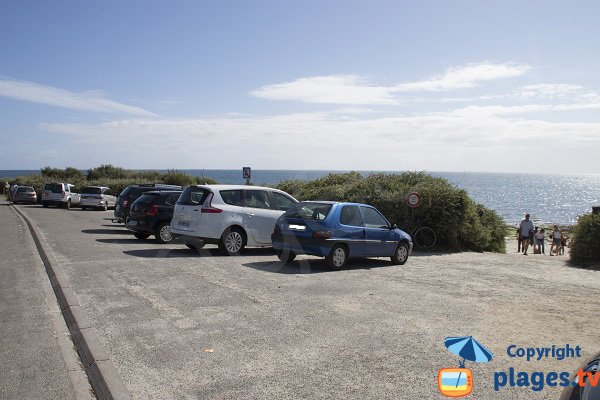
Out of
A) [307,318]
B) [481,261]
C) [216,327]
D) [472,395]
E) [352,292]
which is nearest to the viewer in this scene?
[472,395]

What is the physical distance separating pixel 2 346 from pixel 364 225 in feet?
27.1

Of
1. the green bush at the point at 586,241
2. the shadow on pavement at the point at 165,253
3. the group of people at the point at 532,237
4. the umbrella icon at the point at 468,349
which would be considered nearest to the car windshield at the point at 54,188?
the shadow on pavement at the point at 165,253

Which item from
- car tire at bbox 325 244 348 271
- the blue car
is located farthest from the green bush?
car tire at bbox 325 244 348 271

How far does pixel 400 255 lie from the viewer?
1385 centimetres

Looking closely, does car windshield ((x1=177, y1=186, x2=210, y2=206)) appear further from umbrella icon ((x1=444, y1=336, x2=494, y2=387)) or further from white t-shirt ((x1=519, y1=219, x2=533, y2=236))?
white t-shirt ((x1=519, y1=219, x2=533, y2=236))

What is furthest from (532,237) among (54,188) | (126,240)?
(54,188)

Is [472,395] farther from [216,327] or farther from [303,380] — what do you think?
[216,327]

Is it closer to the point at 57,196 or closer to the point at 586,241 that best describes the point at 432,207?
the point at 586,241

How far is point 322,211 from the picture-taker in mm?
12328

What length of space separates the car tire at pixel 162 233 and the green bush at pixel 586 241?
1195cm

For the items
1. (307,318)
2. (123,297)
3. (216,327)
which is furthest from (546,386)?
(123,297)

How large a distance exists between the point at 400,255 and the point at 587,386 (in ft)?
35.3

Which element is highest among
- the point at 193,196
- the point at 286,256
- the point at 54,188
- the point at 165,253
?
the point at 193,196

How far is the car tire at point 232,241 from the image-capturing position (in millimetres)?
13867
